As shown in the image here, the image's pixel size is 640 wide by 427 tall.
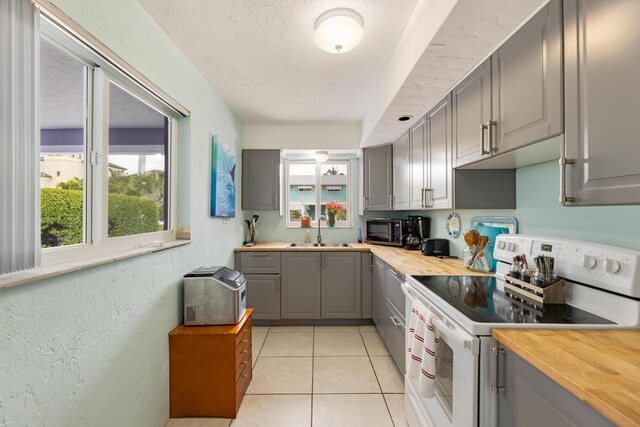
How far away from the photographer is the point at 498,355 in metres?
0.95

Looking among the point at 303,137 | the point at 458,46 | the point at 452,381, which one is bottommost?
the point at 452,381

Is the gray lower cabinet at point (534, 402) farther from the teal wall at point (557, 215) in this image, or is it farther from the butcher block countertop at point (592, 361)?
the teal wall at point (557, 215)

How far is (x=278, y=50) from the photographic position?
6.31 feet

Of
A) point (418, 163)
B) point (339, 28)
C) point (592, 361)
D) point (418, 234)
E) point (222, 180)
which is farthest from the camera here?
point (418, 234)

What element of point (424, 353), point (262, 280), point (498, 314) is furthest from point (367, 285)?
point (498, 314)

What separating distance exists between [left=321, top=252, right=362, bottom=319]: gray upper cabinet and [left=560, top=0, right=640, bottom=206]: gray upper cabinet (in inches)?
92.8

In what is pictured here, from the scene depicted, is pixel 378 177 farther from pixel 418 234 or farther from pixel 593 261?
pixel 593 261

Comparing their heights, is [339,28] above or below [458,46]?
above

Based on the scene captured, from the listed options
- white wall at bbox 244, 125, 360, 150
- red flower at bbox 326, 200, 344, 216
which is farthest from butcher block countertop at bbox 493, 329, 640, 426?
white wall at bbox 244, 125, 360, 150

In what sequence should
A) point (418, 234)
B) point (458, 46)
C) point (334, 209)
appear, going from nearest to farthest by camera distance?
1. point (458, 46)
2. point (418, 234)
3. point (334, 209)

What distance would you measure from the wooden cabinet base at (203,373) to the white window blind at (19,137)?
1.08 metres

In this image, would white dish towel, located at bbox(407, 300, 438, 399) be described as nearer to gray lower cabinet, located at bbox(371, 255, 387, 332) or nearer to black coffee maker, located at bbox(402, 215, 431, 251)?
gray lower cabinet, located at bbox(371, 255, 387, 332)

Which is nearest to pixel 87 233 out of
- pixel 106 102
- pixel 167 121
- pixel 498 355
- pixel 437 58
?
pixel 106 102

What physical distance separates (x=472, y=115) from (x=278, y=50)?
4.61 feet
